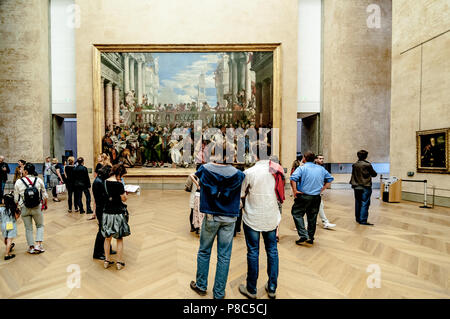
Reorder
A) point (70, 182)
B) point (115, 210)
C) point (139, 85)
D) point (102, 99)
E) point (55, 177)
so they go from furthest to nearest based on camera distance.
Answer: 1. point (139, 85)
2. point (102, 99)
3. point (55, 177)
4. point (70, 182)
5. point (115, 210)

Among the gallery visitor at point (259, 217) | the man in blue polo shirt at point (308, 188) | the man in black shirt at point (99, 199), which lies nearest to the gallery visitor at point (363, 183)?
the man in blue polo shirt at point (308, 188)

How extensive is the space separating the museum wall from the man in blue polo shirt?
6.76m

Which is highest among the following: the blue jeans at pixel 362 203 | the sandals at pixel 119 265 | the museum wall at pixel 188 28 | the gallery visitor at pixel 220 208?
the museum wall at pixel 188 28

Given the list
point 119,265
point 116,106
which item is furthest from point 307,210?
point 116,106

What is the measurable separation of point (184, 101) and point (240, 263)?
9.36 metres

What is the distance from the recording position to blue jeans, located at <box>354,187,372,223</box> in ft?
18.6

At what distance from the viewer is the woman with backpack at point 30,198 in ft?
12.3

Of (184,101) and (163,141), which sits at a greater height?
(184,101)

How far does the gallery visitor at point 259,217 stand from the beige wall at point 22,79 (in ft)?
42.9

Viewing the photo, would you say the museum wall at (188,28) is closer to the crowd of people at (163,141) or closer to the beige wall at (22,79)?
the crowd of people at (163,141)

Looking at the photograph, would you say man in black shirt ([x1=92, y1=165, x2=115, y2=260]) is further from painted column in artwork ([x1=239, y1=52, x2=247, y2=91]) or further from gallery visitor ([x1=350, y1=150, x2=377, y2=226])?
painted column in artwork ([x1=239, y1=52, x2=247, y2=91])

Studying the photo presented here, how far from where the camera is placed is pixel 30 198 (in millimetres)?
3750

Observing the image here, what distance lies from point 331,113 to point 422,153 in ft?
15.2

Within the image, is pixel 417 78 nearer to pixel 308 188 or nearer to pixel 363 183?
pixel 363 183
